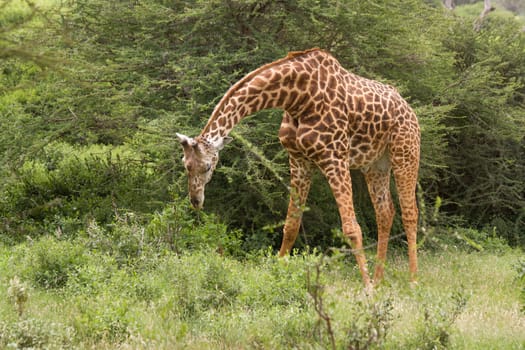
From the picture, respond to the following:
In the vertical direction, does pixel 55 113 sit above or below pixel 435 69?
below

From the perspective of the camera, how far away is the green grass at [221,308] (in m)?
4.76

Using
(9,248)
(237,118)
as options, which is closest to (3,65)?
(9,248)

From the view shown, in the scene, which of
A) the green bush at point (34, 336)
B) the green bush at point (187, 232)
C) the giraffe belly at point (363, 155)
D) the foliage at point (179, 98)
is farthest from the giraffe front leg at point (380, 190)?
the green bush at point (34, 336)

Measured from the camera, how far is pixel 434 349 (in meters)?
4.73

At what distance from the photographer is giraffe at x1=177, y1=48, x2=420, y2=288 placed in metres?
6.04

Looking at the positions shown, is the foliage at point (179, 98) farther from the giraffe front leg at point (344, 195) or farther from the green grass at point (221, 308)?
the green grass at point (221, 308)

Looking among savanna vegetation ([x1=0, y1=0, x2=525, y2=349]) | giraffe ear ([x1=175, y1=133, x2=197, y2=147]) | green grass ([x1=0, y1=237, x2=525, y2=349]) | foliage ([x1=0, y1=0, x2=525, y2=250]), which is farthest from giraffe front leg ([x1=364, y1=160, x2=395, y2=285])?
giraffe ear ([x1=175, y1=133, x2=197, y2=147])

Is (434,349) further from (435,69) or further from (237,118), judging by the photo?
(435,69)

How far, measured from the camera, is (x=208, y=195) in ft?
31.8

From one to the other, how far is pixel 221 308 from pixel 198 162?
4.26 ft

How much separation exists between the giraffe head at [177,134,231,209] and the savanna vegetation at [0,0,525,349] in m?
0.72

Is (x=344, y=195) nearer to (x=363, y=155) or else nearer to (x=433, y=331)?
(x=363, y=155)

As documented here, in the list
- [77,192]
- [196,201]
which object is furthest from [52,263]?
[77,192]

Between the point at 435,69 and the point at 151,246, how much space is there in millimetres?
6301
